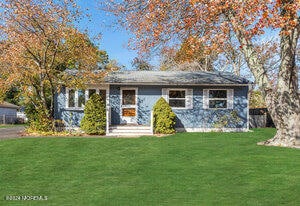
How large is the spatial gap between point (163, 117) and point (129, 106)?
3.10 meters

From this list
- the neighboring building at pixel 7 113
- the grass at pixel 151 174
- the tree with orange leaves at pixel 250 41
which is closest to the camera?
the grass at pixel 151 174

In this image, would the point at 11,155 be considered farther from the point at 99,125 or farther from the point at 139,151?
the point at 99,125

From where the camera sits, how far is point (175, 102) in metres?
22.4

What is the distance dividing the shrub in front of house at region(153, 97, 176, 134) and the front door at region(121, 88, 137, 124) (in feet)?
7.03

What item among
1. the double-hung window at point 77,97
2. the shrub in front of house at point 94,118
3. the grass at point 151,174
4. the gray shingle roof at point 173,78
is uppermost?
the gray shingle roof at point 173,78

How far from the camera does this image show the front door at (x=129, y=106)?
2239 cm

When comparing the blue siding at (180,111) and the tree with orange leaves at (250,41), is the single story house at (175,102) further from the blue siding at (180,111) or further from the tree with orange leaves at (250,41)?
the tree with orange leaves at (250,41)

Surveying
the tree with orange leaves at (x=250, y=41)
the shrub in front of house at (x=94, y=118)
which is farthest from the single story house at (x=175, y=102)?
the tree with orange leaves at (x=250, y=41)

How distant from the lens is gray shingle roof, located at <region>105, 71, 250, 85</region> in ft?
71.9

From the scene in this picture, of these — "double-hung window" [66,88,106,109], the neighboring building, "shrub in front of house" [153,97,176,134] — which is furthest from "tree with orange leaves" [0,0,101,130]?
the neighboring building

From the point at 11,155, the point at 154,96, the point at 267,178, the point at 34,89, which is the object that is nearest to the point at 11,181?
the point at 11,155

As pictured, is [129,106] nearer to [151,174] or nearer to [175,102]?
[175,102]

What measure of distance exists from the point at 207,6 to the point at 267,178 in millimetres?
6435

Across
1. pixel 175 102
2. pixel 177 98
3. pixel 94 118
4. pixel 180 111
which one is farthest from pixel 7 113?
pixel 180 111
